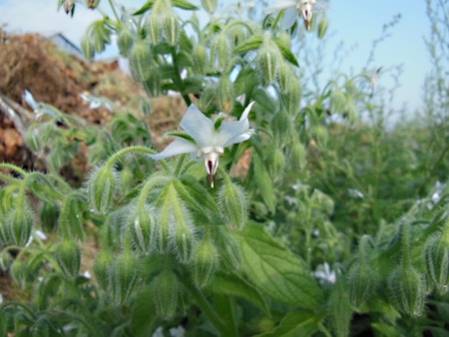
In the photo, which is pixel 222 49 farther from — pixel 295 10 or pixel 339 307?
pixel 339 307

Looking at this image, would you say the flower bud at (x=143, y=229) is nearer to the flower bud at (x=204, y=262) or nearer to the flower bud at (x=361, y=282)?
the flower bud at (x=204, y=262)

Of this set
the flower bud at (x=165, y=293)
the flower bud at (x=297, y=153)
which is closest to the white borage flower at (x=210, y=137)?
the flower bud at (x=165, y=293)

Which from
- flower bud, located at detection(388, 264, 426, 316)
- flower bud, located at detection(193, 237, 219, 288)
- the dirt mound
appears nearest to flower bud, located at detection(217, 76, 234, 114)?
flower bud, located at detection(193, 237, 219, 288)

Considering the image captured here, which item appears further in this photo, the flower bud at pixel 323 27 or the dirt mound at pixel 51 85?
the dirt mound at pixel 51 85

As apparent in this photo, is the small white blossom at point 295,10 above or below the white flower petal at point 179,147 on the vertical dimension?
above

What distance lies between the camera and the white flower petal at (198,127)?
46.0 inches

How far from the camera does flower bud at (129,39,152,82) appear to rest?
1.67 m

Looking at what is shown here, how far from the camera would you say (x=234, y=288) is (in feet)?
4.59

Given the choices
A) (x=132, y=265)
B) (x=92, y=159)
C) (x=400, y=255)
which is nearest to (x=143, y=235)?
(x=132, y=265)

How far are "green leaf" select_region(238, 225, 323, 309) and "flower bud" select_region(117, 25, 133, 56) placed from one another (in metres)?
0.62

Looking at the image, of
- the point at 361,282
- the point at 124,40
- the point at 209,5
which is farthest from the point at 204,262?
the point at 209,5

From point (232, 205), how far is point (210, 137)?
14cm

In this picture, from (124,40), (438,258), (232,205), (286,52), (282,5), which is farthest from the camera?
(124,40)

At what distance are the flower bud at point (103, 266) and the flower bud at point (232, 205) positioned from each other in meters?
0.26
